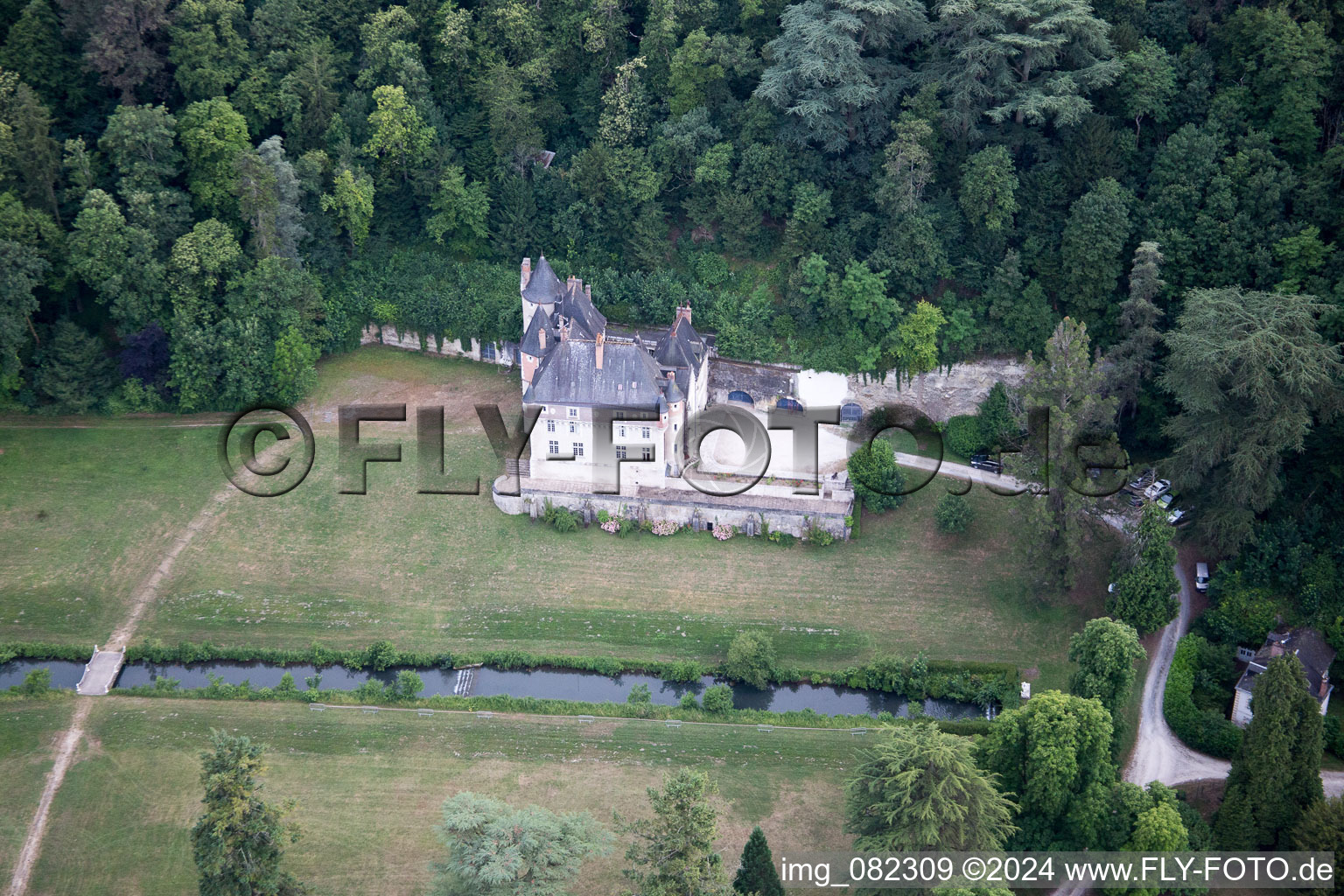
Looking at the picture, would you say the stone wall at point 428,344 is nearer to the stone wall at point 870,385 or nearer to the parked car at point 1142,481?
the stone wall at point 870,385

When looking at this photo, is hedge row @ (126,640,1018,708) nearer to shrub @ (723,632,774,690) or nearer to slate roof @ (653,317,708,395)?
shrub @ (723,632,774,690)

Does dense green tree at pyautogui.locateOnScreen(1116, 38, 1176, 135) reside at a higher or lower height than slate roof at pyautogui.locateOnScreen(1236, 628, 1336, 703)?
higher

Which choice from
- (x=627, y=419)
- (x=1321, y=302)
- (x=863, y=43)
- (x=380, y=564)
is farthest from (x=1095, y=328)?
(x=380, y=564)

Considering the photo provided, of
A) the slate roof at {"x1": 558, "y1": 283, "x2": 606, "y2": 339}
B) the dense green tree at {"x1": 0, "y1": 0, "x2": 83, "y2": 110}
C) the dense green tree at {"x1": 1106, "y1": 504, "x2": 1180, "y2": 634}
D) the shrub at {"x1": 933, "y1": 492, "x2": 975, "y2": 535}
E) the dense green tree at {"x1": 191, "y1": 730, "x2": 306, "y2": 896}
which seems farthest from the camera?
the dense green tree at {"x1": 0, "y1": 0, "x2": 83, "y2": 110}

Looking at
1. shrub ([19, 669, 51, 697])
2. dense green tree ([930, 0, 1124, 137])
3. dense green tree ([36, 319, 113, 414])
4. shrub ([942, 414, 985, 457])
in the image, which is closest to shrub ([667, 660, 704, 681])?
shrub ([942, 414, 985, 457])

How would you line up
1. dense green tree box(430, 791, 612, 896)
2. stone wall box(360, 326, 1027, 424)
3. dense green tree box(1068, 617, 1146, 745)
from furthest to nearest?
stone wall box(360, 326, 1027, 424), dense green tree box(1068, 617, 1146, 745), dense green tree box(430, 791, 612, 896)

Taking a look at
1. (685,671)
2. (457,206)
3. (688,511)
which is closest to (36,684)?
(685,671)
